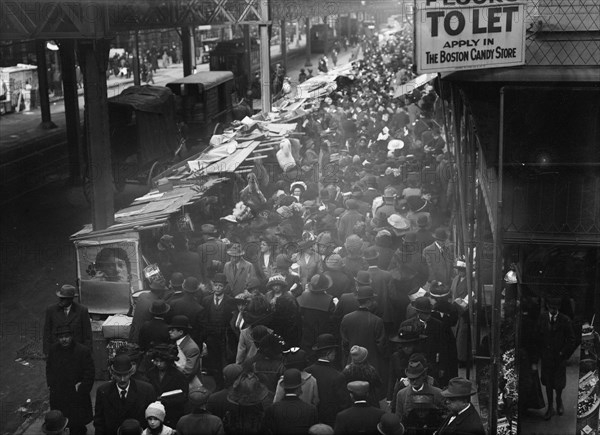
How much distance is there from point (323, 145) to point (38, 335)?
9.34 metres

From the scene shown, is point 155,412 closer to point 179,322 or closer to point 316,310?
point 179,322

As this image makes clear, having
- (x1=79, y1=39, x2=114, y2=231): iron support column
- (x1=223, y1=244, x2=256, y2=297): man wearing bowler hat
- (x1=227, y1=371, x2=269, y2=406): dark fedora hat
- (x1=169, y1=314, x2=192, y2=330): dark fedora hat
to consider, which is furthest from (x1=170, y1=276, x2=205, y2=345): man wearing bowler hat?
(x1=79, y1=39, x2=114, y2=231): iron support column

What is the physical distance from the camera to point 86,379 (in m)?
8.91

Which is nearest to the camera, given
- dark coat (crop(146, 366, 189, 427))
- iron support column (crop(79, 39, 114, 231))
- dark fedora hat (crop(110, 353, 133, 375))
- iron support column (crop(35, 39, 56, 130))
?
dark fedora hat (crop(110, 353, 133, 375))

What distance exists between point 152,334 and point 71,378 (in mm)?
948

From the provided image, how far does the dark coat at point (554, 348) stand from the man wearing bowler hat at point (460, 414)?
2055mm

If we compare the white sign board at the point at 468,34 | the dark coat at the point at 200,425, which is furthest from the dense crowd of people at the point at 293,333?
the white sign board at the point at 468,34

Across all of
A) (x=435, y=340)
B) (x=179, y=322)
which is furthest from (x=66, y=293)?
(x=435, y=340)

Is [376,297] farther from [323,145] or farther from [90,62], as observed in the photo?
[323,145]

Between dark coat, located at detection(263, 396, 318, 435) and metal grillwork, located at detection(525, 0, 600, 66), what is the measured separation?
3700 millimetres

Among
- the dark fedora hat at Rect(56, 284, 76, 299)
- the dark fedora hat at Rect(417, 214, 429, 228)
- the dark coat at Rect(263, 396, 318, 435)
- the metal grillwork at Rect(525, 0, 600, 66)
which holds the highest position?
the metal grillwork at Rect(525, 0, 600, 66)

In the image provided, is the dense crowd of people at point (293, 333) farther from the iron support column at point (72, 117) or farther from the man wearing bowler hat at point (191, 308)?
the iron support column at point (72, 117)

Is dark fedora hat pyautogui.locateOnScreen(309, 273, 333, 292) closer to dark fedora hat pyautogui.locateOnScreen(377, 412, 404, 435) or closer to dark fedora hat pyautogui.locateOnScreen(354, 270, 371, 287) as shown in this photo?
dark fedora hat pyautogui.locateOnScreen(354, 270, 371, 287)

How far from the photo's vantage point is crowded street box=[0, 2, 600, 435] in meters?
7.50
